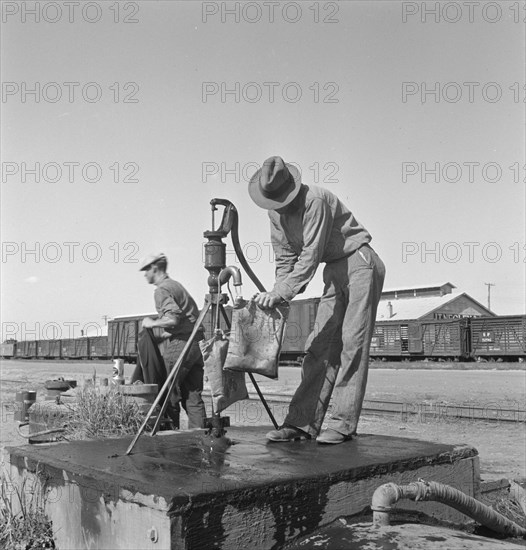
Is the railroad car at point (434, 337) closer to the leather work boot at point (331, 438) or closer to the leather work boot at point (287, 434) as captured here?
the leather work boot at point (287, 434)

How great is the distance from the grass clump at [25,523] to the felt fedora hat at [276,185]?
2260 mm

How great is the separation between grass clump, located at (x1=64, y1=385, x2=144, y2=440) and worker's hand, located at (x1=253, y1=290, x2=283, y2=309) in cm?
265

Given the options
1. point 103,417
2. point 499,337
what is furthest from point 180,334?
point 499,337

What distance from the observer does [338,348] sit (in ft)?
15.3

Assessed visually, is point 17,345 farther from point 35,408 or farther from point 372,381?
point 35,408

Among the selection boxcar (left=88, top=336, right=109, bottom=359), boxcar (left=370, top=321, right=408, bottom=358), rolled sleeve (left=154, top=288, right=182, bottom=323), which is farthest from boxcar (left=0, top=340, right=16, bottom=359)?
rolled sleeve (left=154, top=288, right=182, bottom=323)

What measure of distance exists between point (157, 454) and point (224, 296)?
112cm

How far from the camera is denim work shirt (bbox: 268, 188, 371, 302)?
14.0ft

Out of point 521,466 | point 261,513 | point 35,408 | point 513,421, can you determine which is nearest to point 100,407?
point 35,408

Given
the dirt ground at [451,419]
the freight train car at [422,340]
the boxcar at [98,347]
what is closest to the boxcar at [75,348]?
the boxcar at [98,347]

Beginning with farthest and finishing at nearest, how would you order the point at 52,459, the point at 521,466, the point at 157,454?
the point at 521,466
the point at 157,454
the point at 52,459

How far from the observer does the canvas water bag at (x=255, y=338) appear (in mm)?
4203

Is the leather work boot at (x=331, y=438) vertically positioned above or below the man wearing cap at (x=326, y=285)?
below

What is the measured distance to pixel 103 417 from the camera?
6281 mm
